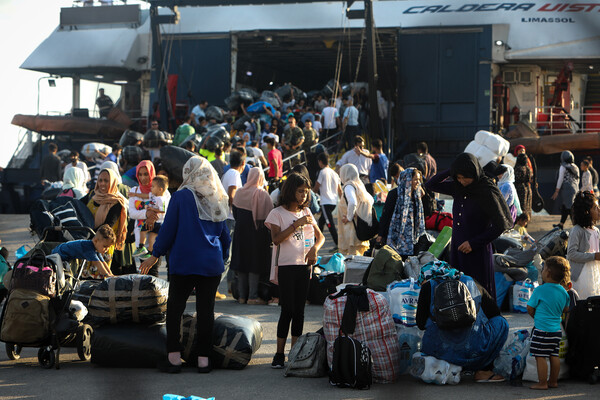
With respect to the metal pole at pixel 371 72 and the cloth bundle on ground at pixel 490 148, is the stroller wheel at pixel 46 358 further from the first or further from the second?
the metal pole at pixel 371 72

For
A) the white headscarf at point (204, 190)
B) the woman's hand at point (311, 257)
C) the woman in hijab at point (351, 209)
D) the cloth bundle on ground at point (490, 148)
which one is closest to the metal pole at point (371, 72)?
the cloth bundle on ground at point (490, 148)

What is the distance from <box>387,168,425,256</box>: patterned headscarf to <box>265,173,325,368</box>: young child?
2.89m

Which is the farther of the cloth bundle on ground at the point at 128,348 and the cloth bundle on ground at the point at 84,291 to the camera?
the cloth bundle on ground at the point at 84,291

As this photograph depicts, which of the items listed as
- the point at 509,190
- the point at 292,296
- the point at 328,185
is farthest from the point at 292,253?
the point at 328,185

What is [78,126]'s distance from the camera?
26.8 meters

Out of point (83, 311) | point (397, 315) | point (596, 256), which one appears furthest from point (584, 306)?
point (83, 311)

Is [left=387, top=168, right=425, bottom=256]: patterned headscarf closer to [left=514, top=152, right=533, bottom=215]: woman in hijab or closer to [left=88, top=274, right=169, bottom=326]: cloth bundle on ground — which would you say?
[left=88, top=274, right=169, bottom=326]: cloth bundle on ground

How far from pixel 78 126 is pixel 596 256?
21.7 m

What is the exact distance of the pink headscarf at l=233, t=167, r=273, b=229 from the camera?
→ 9.53 meters

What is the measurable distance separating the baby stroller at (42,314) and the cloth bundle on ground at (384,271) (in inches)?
119

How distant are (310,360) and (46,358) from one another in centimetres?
201

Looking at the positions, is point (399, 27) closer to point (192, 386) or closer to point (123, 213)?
point (123, 213)

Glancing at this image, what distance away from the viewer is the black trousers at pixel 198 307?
643 centimetres

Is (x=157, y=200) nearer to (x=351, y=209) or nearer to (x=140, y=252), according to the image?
(x=140, y=252)
